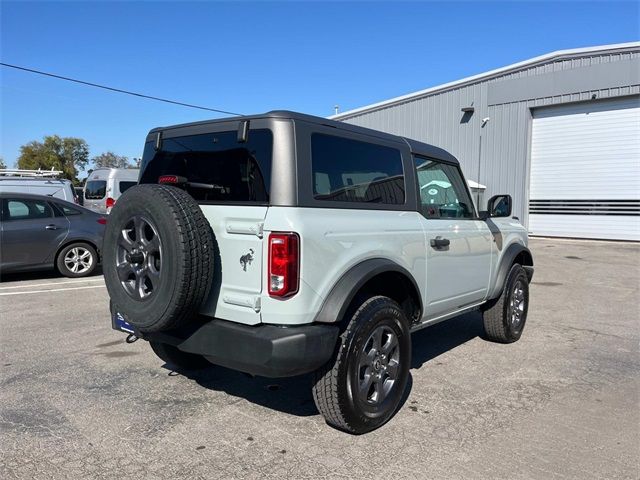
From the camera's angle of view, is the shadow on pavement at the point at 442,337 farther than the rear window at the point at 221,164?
Yes

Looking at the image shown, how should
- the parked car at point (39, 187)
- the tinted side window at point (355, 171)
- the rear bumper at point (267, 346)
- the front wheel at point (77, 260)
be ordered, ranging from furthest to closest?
the parked car at point (39, 187), the front wheel at point (77, 260), the tinted side window at point (355, 171), the rear bumper at point (267, 346)

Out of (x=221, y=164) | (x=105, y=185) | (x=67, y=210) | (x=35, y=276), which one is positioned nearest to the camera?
(x=221, y=164)

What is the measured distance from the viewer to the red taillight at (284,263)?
2.75 meters

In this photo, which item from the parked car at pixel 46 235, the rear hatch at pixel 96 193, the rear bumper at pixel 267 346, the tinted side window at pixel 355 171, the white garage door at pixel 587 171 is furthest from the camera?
the white garage door at pixel 587 171

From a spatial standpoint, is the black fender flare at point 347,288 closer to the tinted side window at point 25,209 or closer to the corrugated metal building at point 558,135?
the tinted side window at point 25,209

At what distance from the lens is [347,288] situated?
298 cm

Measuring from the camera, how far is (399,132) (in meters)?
23.5

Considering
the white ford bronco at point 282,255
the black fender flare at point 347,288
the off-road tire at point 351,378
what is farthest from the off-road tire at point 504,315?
the black fender flare at point 347,288

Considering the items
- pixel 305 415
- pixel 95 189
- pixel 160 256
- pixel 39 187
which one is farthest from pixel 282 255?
pixel 95 189

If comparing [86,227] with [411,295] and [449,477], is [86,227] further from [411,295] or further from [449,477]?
[449,477]

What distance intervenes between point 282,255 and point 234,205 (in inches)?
19.2

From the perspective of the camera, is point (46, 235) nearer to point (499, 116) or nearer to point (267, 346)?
point (267, 346)

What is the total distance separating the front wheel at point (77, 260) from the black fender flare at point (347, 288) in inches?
293

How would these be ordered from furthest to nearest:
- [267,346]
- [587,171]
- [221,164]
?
[587,171] < [221,164] < [267,346]
